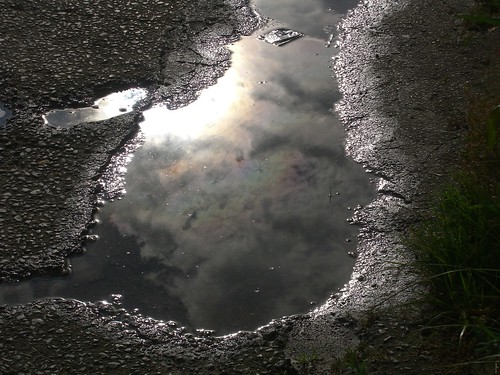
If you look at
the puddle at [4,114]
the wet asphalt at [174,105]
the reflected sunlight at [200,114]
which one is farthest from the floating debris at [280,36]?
the puddle at [4,114]

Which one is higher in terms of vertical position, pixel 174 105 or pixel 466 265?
→ pixel 466 265

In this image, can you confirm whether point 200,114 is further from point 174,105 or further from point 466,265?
point 466,265

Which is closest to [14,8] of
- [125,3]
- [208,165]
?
[125,3]

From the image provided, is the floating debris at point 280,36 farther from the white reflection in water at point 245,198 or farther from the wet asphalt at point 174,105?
the white reflection in water at point 245,198

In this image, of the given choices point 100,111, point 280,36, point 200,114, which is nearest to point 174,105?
point 200,114

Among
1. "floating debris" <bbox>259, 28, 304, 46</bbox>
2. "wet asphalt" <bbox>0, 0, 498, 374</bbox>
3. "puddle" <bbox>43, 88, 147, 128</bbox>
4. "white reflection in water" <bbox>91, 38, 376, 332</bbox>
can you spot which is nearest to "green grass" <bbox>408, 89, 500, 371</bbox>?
"wet asphalt" <bbox>0, 0, 498, 374</bbox>

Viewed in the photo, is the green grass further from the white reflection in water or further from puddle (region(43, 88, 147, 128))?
puddle (region(43, 88, 147, 128))
